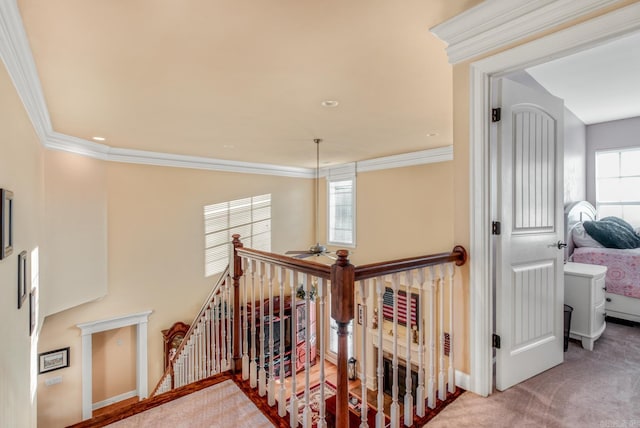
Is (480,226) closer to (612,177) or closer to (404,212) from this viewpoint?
(612,177)

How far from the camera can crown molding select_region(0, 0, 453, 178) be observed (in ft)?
5.53

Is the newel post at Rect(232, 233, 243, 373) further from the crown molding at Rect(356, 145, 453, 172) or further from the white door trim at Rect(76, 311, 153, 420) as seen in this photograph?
the crown molding at Rect(356, 145, 453, 172)

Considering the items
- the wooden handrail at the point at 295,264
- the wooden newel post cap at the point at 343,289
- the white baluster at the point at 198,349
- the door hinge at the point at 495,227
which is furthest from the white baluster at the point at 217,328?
the door hinge at the point at 495,227

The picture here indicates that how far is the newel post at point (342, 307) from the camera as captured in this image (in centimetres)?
141

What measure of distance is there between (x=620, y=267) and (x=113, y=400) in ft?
23.6

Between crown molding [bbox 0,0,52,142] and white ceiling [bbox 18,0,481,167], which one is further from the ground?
white ceiling [bbox 18,0,481,167]

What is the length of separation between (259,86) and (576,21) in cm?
205

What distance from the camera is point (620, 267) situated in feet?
10.1

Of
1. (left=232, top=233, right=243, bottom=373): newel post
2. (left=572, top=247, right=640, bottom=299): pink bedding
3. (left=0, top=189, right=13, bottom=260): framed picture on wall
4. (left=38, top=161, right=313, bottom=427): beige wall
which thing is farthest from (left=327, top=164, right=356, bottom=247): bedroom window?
(left=0, top=189, right=13, bottom=260): framed picture on wall

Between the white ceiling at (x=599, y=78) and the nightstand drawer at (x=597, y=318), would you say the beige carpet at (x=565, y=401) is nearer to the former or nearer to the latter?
the nightstand drawer at (x=597, y=318)

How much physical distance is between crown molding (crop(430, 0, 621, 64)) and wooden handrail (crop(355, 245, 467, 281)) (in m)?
1.16

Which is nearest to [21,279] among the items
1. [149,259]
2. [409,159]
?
[149,259]

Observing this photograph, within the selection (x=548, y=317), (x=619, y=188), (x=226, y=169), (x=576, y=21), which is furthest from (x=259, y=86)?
(x=619, y=188)

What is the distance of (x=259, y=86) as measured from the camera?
2.57m
